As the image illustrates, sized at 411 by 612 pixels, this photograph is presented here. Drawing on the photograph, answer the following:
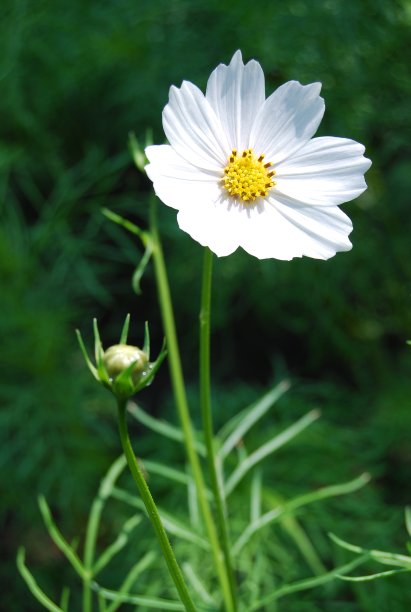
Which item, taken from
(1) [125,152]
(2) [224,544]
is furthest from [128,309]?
(2) [224,544]

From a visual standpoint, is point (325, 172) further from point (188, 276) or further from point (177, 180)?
point (188, 276)

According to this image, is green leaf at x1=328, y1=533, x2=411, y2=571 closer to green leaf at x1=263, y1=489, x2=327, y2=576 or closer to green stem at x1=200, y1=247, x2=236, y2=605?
green stem at x1=200, y1=247, x2=236, y2=605

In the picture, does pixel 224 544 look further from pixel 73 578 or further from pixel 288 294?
pixel 288 294

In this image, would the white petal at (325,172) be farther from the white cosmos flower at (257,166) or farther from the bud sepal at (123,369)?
the bud sepal at (123,369)

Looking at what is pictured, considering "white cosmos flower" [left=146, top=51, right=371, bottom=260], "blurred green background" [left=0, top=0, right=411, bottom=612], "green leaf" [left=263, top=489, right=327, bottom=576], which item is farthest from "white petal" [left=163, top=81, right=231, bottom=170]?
"blurred green background" [left=0, top=0, right=411, bottom=612]

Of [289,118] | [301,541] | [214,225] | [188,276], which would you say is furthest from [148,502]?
[188,276]

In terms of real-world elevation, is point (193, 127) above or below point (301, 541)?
above
